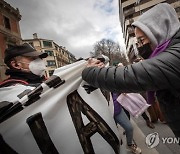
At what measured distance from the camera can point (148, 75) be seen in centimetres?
102

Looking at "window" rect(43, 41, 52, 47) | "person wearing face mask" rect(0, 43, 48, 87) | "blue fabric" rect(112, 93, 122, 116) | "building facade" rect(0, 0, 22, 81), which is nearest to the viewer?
"person wearing face mask" rect(0, 43, 48, 87)

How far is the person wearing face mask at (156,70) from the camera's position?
1.01 meters

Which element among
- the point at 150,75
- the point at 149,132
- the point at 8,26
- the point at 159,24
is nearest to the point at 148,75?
the point at 150,75

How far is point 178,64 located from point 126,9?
150 ft

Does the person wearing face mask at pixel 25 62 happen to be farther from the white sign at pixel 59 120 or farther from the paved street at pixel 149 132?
the paved street at pixel 149 132

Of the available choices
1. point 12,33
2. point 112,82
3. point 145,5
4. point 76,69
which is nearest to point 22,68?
→ point 76,69

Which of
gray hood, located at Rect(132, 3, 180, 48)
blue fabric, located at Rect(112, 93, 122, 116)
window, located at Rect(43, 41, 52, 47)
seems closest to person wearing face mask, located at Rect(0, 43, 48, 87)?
gray hood, located at Rect(132, 3, 180, 48)

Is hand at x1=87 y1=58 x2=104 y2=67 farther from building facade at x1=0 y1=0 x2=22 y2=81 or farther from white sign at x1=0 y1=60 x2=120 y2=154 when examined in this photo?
building facade at x1=0 y1=0 x2=22 y2=81

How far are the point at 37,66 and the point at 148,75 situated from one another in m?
1.27

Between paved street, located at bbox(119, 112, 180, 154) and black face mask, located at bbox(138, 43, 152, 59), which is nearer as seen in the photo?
black face mask, located at bbox(138, 43, 152, 59)

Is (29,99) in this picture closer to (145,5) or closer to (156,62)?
(156,62)

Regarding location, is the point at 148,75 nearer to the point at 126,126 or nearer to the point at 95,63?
the point at 95,63

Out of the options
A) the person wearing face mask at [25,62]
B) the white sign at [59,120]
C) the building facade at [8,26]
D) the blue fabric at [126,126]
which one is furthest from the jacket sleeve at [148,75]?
the building facade at [8,26]

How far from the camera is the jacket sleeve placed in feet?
3.30
